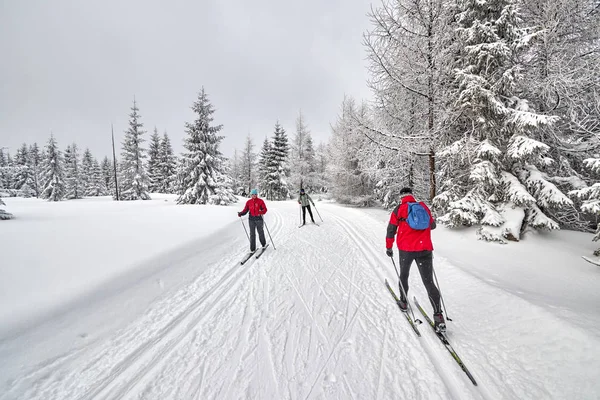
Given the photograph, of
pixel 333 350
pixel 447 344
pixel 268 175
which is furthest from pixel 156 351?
pixel 268 175

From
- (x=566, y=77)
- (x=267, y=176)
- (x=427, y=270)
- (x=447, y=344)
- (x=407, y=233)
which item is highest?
(x=566, y=77)

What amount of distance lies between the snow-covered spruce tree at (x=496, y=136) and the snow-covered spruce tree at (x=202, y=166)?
18.5 meters

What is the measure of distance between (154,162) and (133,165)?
15.5 metres

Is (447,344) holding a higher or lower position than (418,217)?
lower

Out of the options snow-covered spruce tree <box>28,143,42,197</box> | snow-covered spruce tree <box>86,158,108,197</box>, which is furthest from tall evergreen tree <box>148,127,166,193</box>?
snow-covered spruce tree <box>28,143,42,197</box>

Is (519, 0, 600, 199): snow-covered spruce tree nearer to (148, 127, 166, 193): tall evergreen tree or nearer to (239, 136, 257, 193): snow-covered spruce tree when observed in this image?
(239, 136, 257, 193): snow-covered spruce tree

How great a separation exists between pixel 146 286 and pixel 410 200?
18.6 feet

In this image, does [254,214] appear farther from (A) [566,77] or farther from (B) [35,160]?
(B) [35,160]

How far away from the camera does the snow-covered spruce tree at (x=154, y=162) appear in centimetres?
3966

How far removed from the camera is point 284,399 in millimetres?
2307

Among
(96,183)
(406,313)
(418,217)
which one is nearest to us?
(418,217)

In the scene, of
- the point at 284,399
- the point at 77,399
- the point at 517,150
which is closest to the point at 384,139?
the point at 517,150

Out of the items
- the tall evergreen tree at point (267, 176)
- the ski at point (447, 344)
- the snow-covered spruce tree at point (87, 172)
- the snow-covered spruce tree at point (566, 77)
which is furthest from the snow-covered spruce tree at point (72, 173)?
the snow-covered spruce tree at point (566, 77)

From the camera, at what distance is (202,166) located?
20.9 metres
